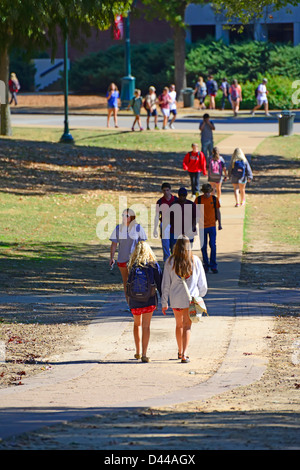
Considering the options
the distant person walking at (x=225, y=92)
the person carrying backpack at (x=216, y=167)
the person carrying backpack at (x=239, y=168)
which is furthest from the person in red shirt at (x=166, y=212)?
the distant person walking at (x=225, y=92)

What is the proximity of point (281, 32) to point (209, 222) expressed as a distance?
49.4 metres

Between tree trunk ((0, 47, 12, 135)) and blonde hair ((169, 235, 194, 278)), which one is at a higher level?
tree trunk ((0, 47, 12, 135))

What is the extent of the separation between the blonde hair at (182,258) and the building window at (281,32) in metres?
53.7

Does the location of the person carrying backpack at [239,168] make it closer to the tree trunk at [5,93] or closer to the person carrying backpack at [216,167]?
the person carrying backpack at [216,167]

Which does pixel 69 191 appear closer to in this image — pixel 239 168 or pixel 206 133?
pixel 206 133

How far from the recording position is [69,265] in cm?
1625

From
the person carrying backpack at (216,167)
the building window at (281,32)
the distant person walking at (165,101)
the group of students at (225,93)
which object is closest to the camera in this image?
the person carrying backpack at (216,167)

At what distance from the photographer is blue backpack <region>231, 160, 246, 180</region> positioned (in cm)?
2091

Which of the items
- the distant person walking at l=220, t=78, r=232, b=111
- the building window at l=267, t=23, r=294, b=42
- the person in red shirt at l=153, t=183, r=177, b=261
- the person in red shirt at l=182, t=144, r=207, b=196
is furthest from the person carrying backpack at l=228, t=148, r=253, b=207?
the building window at l=267, t=23, r=294, b=42

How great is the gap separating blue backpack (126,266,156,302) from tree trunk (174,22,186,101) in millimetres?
41923

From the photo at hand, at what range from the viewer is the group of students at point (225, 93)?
44.2 meters

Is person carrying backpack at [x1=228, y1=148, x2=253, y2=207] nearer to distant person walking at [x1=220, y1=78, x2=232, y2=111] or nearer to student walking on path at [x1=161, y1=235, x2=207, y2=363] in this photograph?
student walking on path at [x1=161, y1=235, x2=207, y2=363]

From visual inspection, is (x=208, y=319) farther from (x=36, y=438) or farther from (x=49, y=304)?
(x=36, y=438)
